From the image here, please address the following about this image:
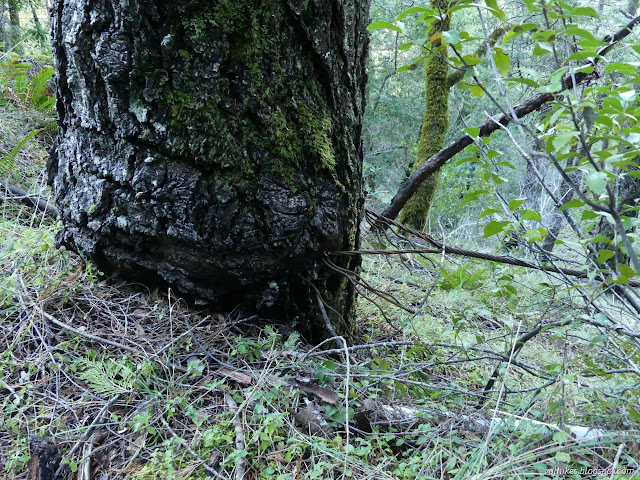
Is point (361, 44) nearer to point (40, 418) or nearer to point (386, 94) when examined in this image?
point (40, 418)

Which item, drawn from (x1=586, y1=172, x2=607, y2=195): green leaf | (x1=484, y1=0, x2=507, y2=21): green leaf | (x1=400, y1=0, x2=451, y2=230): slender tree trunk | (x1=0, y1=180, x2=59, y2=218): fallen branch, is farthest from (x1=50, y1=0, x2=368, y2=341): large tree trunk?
(x1=400, y1=0, x2=451, y2=230): slender tree trunk

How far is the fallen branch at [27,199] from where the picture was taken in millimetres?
2637

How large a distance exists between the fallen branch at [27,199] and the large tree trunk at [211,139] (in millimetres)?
887

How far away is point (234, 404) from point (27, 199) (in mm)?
2394

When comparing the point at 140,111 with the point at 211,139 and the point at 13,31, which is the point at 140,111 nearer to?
the point at 211,139

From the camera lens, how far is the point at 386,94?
33.2 feet

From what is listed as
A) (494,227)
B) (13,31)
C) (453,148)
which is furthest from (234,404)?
(13,31)

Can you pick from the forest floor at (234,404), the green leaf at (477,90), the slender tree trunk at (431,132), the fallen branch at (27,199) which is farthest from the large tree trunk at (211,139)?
the slender tree trunk at (431,132)

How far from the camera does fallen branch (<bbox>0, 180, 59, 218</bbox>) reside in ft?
8.65

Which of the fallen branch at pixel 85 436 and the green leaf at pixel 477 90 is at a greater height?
the green leaf at pixel 477 90

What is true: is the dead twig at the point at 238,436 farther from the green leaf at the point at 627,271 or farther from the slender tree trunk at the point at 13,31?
the slender tree trunk at the point at 13,31

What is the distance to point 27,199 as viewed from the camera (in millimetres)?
2873

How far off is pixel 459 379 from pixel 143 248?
170 cm

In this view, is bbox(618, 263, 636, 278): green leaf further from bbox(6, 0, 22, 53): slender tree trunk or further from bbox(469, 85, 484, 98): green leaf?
bbox(6, 0, 22, 53): slender tree trunk
